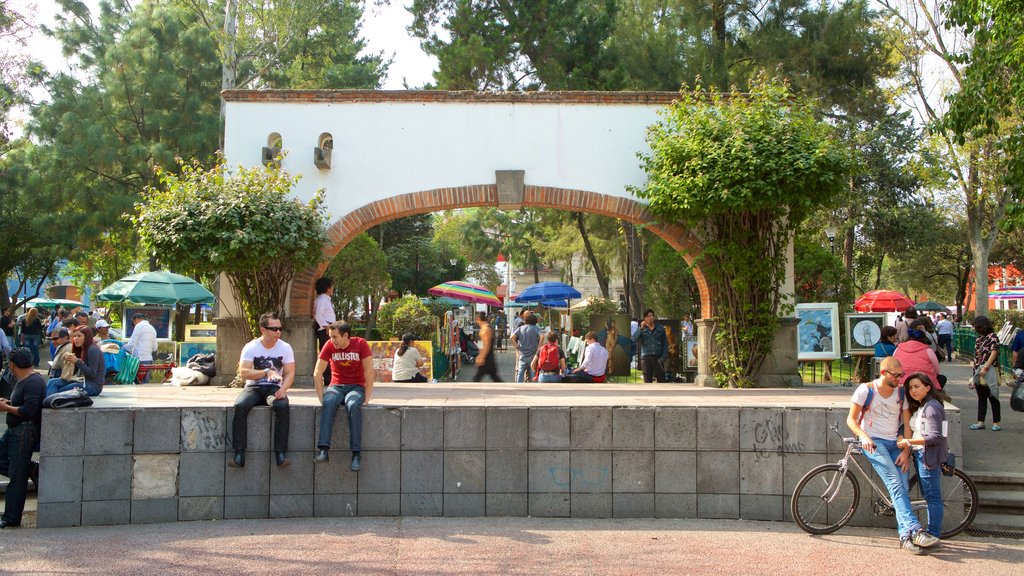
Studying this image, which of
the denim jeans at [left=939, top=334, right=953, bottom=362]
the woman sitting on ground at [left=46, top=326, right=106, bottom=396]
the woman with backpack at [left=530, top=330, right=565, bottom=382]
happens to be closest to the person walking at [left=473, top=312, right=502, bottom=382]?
the woman with backpack at [left=530, top=330, right=565, bottom=382]

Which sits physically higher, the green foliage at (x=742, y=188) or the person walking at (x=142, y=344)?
the green foliage at (x=742, y=188)

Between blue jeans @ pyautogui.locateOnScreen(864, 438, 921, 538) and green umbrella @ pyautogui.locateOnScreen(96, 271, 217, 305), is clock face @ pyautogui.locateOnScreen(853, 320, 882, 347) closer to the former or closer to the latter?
blue jeans @ pyautogui.locateOnScreen(864, 438, 921, 538)

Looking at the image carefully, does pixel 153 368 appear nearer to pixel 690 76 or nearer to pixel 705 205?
pixel 705 205

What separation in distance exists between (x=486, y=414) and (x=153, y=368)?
32.0 ft

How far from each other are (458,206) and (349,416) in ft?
15.9

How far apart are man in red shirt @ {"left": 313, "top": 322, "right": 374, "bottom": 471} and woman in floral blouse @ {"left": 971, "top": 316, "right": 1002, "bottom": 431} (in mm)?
7202

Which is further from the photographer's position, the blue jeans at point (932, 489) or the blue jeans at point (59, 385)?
the blue jeans at point (59, 385)

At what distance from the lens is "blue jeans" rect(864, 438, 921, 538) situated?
6.95 m

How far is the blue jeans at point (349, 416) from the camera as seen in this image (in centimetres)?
764

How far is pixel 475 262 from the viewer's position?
53.5 m

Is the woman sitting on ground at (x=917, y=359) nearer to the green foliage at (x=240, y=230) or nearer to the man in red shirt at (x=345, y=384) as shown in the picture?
the man in red shirt at (x=345, y=384)

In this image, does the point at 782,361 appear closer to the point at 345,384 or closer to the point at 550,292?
the point at 345,384

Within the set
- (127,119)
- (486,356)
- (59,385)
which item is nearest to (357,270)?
(127,119)

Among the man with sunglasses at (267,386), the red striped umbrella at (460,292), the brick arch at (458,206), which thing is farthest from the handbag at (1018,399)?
the red striped umbrella at (460,292)
